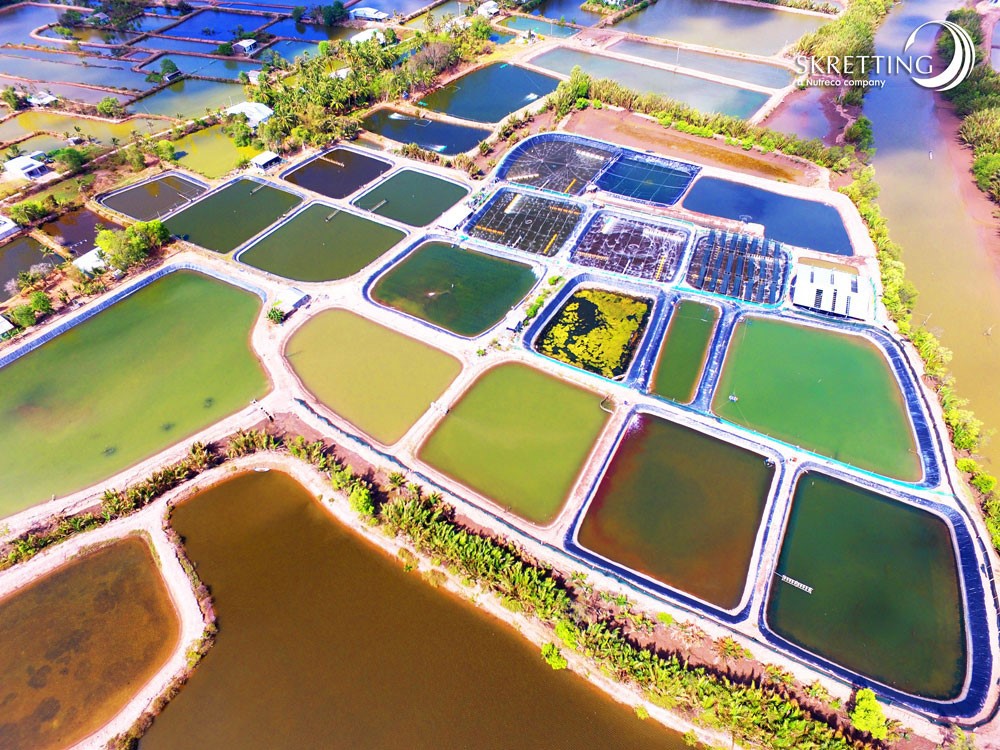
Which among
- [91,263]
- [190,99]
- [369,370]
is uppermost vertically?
[190,99]

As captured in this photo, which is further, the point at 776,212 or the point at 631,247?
the point at 776,212

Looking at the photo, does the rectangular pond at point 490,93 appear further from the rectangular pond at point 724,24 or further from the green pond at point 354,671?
the green pond at point 354,671

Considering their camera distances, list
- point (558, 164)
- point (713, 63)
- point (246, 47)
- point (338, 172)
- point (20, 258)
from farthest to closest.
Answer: point (246, 47), point (713, 63), point (338, 172), point (558, 164), point (20, 258)

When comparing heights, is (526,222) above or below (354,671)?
above

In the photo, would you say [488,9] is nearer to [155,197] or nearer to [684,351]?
[155,197]

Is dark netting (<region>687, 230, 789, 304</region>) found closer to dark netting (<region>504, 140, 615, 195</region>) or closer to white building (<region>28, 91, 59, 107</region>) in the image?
dark netting (<region>504, 140, 615, 195</region>)

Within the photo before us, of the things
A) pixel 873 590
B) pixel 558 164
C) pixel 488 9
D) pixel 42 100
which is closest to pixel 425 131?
pixel 558 164

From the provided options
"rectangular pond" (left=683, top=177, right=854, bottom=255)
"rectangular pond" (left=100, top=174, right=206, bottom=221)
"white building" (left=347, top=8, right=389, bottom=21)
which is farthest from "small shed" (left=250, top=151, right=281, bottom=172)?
"white building" (left=347, top=8, right=389, bottom=21)

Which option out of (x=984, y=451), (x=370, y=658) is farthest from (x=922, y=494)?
(x=370, y=658)
